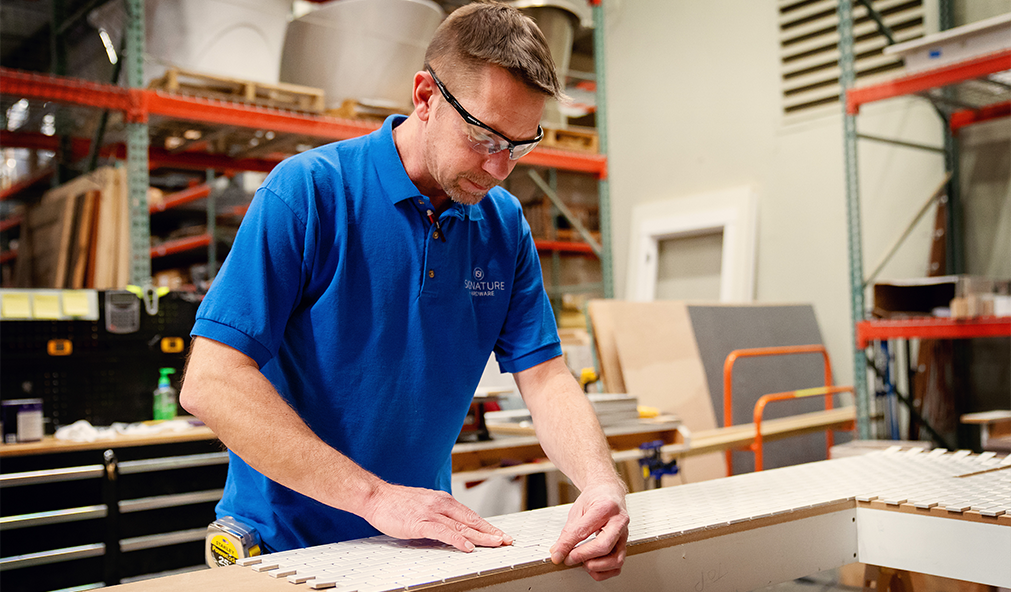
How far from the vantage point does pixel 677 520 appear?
46.4 inches

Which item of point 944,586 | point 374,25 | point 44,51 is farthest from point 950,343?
point 44,51

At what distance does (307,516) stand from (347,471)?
0.24m

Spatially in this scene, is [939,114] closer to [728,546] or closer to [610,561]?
[728,546]

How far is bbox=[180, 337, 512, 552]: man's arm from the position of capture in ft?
3.41

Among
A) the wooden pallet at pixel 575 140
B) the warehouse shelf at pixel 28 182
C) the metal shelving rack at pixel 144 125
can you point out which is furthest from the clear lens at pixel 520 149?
the warehouse shelf at pixel 28 182

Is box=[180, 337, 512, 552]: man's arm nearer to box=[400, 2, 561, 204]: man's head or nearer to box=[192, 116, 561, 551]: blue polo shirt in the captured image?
box=[192, 116, 561, 551]: blue polo shirt

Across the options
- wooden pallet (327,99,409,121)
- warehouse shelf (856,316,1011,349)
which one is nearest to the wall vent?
warehouse shelf (856,316,1011,349)

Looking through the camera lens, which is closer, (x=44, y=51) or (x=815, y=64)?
(x=815, y=64)

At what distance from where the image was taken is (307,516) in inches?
48.9

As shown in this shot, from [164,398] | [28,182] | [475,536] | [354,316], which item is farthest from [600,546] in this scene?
[28,182]

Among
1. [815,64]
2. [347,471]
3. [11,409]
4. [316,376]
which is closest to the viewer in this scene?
[347,471]

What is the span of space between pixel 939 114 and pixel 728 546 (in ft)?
13.9

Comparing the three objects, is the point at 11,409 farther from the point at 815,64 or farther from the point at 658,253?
the point at 815,64

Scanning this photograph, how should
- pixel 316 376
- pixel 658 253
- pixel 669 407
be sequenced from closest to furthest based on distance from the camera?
1. pixel 316 376
2. pixel 669 407
3. pixel 658 253
